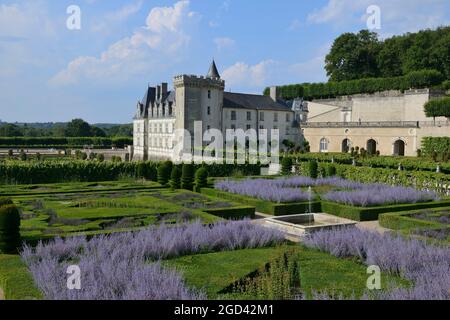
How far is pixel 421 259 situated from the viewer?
7895 mm

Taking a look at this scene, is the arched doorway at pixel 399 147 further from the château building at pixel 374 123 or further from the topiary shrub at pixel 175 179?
the topiary shrub at pixel 175 179

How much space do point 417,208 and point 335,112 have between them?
119ft

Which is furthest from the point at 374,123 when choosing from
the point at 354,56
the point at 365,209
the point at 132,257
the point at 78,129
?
the point at 78,129

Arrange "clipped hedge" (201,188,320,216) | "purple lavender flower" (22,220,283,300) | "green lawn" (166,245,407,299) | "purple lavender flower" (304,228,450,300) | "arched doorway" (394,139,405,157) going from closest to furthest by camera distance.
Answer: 1. "purple lavender flower" (22,220,283,300)
2. "purple lavender flower" (304,228,450,300)
3. "green lawn" (166,245,407,299)
4. "clipped hedge" (201,188,320,216)
5. "arched doorway" (394,139,405,157)

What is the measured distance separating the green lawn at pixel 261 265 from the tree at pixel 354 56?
1967 inches

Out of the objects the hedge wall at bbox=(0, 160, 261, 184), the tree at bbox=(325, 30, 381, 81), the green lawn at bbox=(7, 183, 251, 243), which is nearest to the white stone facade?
the tree at bbox=(325, 30, 381, 81)

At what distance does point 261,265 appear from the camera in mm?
7828

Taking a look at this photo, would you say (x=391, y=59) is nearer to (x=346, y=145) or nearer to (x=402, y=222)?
(x=346, y=145)

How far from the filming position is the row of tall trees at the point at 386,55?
47.2 m

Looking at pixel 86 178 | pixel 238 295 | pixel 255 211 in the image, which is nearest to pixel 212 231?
pixel 238 295

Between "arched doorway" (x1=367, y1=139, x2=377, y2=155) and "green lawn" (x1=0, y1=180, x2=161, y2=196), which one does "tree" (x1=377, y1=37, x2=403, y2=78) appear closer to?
"arched doorway" (x1=367, y1=139, x2=377, y2=155)

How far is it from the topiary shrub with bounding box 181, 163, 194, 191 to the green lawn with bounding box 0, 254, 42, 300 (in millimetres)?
10869

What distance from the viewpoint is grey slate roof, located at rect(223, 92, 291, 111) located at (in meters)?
44.5
